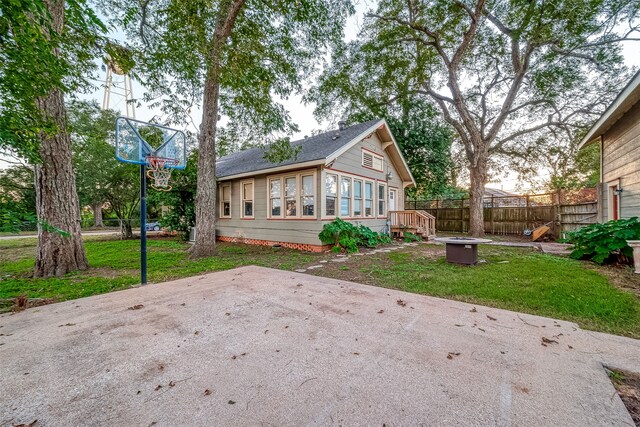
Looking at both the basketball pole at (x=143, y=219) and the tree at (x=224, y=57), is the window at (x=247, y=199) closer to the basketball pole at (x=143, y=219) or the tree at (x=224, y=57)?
the tree at (x=224, y=57)

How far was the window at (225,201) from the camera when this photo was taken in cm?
1136

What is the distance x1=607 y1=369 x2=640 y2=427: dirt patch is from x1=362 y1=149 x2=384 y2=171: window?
9070 mm

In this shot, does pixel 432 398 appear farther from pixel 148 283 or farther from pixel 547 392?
pixel 148 283

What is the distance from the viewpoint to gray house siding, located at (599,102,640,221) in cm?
556

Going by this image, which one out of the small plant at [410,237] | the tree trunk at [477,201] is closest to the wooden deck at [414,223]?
the small plant at [410,237]

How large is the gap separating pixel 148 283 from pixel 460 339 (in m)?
4.95

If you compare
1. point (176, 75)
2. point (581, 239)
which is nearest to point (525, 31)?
point (581, 239)

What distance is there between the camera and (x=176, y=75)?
6605mm

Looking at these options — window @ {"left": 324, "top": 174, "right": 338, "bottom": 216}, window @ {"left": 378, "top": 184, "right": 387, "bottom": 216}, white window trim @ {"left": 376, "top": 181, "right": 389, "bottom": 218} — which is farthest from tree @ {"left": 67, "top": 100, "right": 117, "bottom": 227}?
window @ {"left": 378, "top": 184, "right": 387, "bottom": 216}

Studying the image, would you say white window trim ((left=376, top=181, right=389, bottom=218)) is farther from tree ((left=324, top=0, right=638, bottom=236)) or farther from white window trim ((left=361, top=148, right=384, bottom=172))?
tree ((left=324, top=0, right=638, bottom=236))

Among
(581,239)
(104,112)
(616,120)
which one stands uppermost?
(104,112)

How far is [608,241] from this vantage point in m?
5.53

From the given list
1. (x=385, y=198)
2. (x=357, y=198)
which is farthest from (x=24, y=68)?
(x=385, y=198)

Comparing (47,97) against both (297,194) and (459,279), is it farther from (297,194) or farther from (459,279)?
(459,279)
